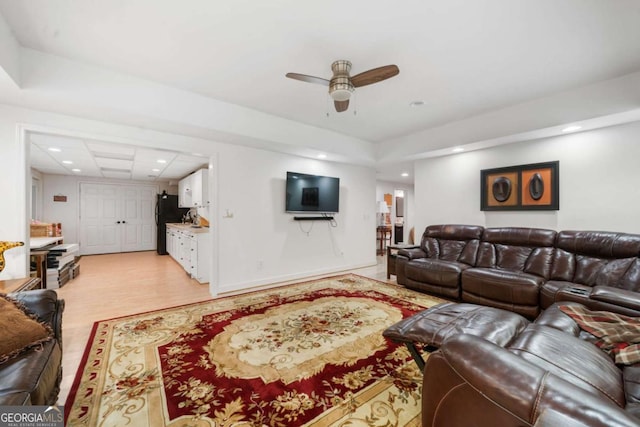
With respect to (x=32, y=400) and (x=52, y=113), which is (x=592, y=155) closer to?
(x=32, y=400)

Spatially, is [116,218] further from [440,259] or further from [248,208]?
[440,259]

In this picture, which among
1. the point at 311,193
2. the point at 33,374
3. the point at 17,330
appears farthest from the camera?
the point at 311,193

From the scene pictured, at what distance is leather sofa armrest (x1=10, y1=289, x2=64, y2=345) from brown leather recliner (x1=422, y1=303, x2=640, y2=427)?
202 centimetres

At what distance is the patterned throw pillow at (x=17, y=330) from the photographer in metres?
1.21

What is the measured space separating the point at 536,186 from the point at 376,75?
9.81ft

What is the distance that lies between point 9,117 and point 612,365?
4.80 m

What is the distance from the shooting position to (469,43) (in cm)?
212

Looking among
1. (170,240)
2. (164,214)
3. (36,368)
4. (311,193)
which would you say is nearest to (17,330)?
(36,368)

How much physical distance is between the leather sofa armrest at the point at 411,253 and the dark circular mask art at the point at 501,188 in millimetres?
1357

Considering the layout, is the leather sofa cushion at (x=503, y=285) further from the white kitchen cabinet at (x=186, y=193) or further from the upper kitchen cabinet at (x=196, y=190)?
the white kitchen cabinet at (x=186, y=193)

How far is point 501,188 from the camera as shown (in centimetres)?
391

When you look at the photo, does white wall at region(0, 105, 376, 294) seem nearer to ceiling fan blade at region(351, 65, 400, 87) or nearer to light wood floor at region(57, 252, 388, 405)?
light wood floor at region(57, 252, 388, 405)

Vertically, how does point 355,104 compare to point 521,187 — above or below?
above

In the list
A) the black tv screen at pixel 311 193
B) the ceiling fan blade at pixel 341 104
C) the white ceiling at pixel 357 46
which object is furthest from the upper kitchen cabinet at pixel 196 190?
the ceiling fan blade at pixel 341 104
